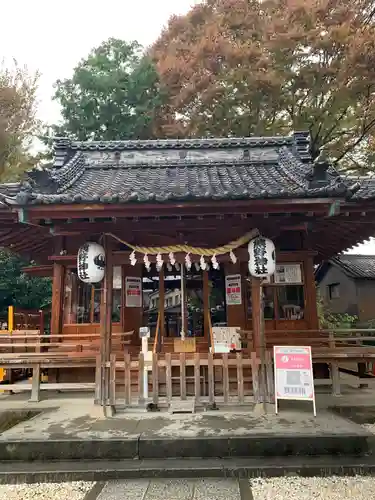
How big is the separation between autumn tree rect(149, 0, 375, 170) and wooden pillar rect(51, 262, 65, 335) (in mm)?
13009

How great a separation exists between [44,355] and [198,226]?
4782mm

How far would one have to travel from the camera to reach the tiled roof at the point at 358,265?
23.6 metres

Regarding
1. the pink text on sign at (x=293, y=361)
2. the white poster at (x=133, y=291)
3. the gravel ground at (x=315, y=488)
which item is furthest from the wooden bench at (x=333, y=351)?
the gravel ground at (x=315, y=488)

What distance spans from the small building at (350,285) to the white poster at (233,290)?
14192mm

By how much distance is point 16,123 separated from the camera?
63.8ft

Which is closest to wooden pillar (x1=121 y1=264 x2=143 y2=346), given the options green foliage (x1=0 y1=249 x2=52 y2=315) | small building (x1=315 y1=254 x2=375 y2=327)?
green foliage (x1=0 y1=249 x2=52 y2=315)

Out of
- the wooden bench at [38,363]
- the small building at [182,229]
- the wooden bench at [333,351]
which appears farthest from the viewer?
the wooden bench at [38,363]

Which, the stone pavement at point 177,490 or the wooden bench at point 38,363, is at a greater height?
the wooden bench at point 38,363

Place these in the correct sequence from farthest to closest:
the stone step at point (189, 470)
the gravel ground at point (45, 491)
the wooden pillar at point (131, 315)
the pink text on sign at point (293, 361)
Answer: the wooden pillar at point (131, 315), the pink text on sign at point (293, 361), the stone step at point (189, 470), the gravel ground at point (45, 491)

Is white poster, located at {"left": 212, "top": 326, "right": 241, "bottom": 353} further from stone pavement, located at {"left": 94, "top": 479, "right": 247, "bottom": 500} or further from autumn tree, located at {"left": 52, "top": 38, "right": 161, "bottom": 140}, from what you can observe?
autumn tree, located at {"left": 52, "top": 38, "right": 161, "bottom": 140}

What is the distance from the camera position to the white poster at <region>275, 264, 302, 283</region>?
934 cm

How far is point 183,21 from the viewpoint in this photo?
21609mm

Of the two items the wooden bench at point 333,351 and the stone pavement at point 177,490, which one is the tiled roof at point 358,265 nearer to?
the wooden bench at point 333,351

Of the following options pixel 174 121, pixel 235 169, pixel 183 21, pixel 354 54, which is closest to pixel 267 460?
pixel 235 169
